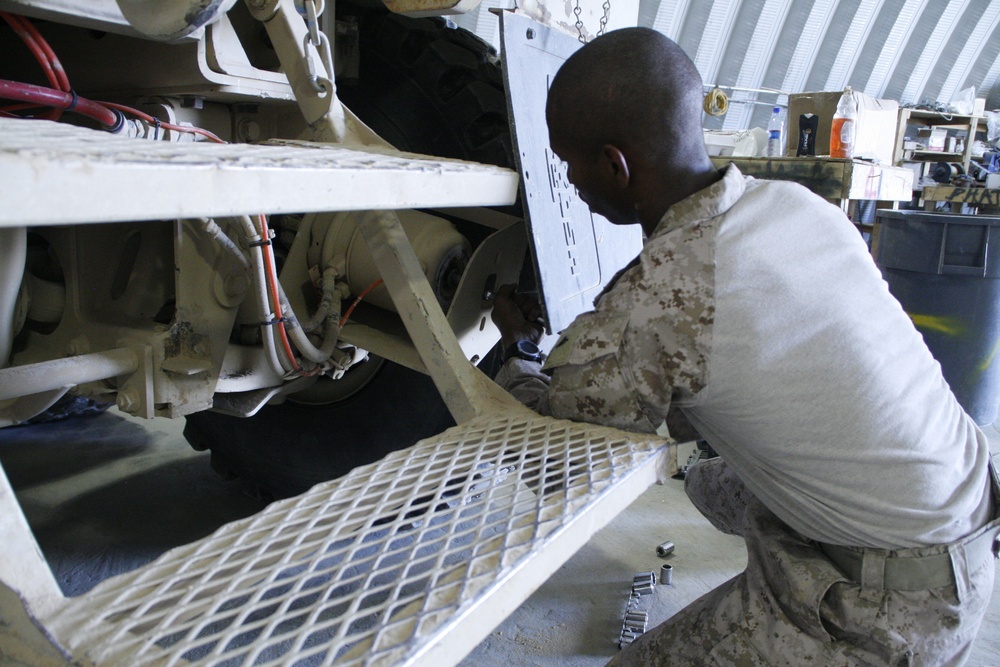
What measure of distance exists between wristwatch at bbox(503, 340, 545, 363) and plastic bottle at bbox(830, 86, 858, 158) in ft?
7.50

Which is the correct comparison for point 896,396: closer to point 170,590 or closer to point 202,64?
point 170,590

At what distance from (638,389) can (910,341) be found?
20.1 inches

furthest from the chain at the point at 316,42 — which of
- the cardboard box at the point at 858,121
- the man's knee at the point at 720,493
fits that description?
the cardboard box at the point at 858,121

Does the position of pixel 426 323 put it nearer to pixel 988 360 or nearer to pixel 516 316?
pixel 516 316

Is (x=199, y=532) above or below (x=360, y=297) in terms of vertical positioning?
below

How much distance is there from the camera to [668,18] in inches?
323

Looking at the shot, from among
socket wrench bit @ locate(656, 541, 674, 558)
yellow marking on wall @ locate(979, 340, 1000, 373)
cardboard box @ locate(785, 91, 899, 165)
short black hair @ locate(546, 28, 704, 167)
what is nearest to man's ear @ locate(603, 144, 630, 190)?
short black hair @ locate(546, 28, 704, 167)

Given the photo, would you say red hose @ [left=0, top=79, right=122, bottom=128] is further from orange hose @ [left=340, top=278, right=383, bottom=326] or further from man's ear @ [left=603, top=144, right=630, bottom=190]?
man's ear @ [left=603, top=144, right=630, bottom=190]

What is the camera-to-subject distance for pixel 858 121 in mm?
3760

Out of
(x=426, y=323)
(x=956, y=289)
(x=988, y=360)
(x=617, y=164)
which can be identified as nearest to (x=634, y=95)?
(x=617, y=164)

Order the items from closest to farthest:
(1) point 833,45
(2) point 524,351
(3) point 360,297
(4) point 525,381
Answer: (4) point 525,381 → (2) point 524,351 → (3) point 360,297 → (1) point 833,45

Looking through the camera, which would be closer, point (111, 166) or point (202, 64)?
point (111, 166)

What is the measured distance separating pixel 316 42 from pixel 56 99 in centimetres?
50

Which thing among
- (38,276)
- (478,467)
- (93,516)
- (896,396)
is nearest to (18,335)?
(38,276)
